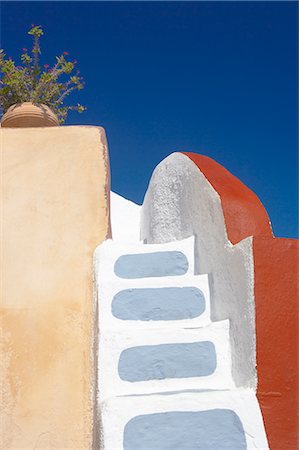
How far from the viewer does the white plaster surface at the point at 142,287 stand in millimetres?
2555

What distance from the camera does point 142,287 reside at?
8.89 feet

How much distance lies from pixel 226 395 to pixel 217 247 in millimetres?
752

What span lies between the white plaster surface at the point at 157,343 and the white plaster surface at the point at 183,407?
13 cm

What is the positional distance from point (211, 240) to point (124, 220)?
3155 millimetres

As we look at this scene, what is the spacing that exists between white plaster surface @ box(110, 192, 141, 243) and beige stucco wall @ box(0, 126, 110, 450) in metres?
1.70

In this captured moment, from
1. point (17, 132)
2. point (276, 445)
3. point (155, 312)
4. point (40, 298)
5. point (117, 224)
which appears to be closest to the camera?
point (276, 445)

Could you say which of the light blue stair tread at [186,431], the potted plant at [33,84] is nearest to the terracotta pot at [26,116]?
the potted plant at [33,84]

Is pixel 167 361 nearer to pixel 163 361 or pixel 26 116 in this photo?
pixel 163 361

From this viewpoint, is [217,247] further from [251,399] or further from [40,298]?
[40,298]

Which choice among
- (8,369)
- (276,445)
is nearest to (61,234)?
(8,369)

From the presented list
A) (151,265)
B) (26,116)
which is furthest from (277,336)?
(26,116)

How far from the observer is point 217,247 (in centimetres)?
262

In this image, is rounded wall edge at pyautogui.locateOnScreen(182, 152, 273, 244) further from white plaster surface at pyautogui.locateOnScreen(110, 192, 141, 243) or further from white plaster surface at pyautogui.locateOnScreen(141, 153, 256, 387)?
white plaster surface at pyautogui.locateOnScreen(110, 192, 141, 243)

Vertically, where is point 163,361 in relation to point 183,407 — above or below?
above
